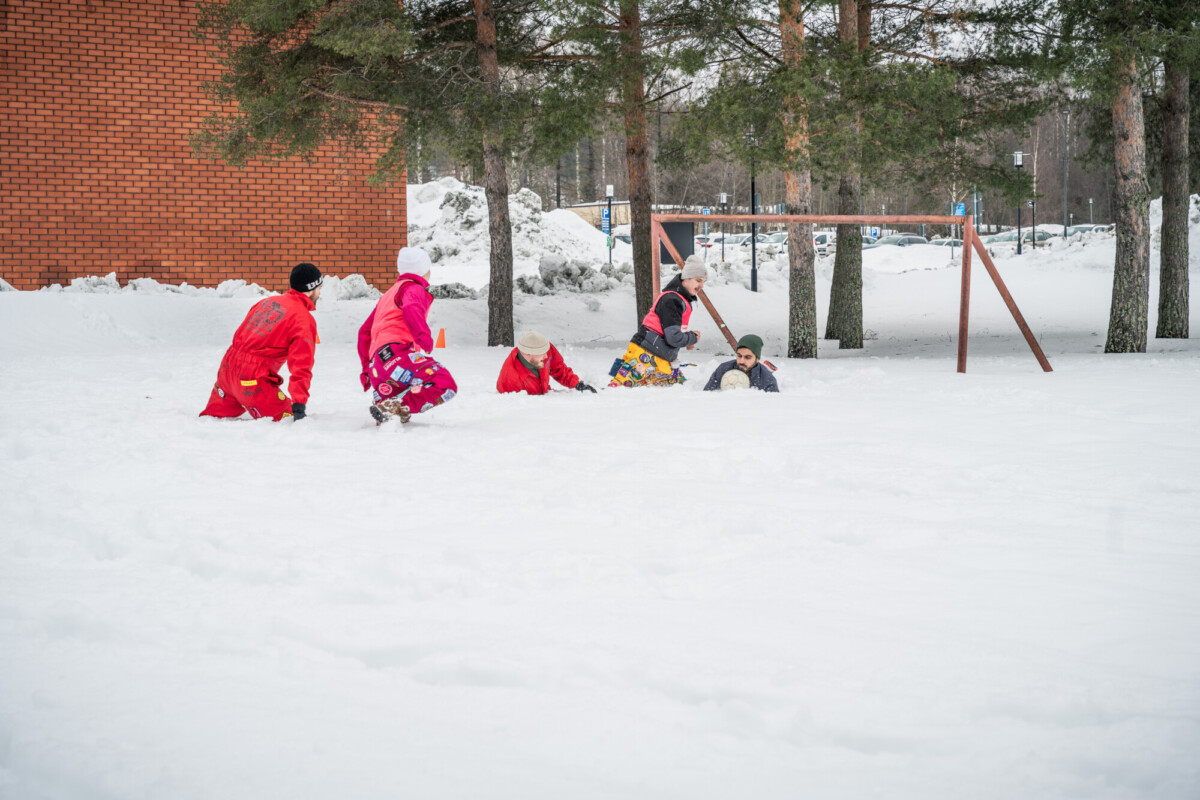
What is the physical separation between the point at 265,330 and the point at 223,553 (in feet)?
10.7

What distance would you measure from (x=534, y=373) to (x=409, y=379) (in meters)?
1.69

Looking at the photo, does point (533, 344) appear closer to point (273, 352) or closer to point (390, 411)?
point (390, 411)

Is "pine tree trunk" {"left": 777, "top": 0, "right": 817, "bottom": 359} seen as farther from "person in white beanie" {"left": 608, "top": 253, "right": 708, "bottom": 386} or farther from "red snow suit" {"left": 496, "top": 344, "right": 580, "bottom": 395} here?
"red snow suit" {"left": 496, "top": 344, "right": 580, "bottom": 395}

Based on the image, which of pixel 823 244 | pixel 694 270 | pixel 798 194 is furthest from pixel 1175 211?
pixel 823 244

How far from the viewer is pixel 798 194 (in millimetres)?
12289

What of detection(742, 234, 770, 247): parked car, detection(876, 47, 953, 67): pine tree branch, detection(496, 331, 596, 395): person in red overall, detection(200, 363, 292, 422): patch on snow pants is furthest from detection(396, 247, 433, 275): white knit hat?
detection(742, 234, 770, 247): parked car

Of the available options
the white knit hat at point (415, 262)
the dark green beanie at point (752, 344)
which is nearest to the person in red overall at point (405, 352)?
the white knit hat at point (415, 262)

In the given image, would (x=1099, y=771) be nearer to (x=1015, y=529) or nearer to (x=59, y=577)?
(x=1015, y=529)

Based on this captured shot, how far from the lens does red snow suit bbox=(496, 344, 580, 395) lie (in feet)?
27.5

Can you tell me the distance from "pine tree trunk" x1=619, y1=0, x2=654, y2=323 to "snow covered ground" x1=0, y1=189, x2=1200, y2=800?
616 cm

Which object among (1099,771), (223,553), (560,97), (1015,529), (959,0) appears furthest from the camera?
(959,0)

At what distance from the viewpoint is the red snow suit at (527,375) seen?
330 inches

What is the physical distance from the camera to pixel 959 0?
44.3 feet

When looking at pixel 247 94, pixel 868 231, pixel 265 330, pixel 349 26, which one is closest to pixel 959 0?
pixel 349 26
